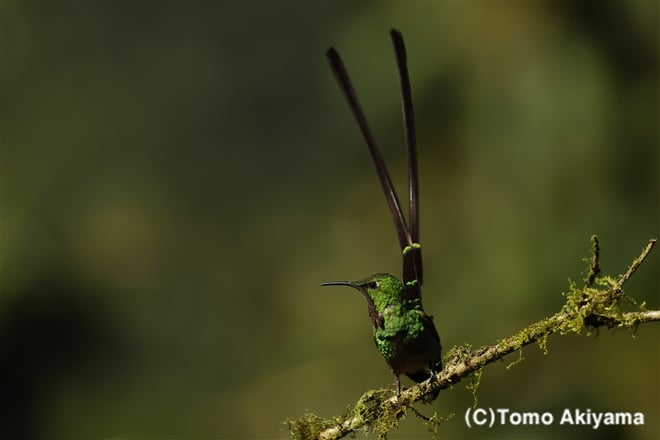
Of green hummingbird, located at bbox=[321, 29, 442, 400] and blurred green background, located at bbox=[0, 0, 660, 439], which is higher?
blurred green background, located at bbox=[0, 0, 660, 439]

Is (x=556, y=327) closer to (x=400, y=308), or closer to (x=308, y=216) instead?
(x=400, y=308)

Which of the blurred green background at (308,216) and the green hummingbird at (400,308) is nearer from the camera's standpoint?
the green hummingbird at (400,308)

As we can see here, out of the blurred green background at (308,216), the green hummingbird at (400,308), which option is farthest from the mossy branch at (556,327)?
the blurred green background at (308,216)

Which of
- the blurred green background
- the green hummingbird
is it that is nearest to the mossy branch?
the green hummingbird

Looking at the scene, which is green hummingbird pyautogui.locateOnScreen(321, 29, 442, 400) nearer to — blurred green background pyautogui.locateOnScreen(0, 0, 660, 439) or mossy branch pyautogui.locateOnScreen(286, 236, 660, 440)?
mossy branch pyautogui.locateOnScreen(286, 236, 660, 440)

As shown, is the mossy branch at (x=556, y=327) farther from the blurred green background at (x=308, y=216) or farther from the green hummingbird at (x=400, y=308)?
the blurred green background at (x=308, y=216)

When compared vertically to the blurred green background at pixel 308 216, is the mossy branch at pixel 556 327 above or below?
below
